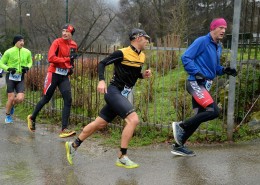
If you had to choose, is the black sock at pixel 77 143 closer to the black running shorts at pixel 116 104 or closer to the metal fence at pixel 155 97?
the black running shorts at pixel 116 104

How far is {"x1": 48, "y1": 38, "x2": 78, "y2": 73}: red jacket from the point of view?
6449 millimetres

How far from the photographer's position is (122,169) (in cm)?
496

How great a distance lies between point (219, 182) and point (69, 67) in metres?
3.41

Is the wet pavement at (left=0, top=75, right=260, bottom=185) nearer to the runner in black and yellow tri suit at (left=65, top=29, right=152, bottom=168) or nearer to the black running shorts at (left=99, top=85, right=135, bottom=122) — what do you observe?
the runner in black and yellow tri suit at (left=65, top=29, right=152, bottom=168)

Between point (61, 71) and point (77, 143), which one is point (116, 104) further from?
point (61, 71)

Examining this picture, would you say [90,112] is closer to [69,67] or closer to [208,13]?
[69,67]

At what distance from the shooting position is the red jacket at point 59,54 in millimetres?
6449

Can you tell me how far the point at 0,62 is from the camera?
795 centimetres

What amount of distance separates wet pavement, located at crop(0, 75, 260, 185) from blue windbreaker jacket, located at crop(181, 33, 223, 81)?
120cm

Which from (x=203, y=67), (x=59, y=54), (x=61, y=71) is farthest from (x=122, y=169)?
(x=59, y=54)

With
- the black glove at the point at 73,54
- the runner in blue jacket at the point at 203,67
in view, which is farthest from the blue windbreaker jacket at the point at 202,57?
the black glove at the point at 73,54

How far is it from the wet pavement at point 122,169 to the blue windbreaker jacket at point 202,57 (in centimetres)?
120

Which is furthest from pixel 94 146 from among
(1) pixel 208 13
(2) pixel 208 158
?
(1) pixel 208 13

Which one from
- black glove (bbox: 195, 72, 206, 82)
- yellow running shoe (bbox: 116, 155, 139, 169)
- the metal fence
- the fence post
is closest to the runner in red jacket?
the metal fence
